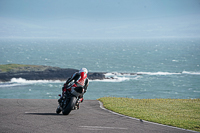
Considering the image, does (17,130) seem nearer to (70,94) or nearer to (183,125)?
(70,94)

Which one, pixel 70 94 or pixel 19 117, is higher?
pixel 70 94

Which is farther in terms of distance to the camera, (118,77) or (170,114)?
(118,77)

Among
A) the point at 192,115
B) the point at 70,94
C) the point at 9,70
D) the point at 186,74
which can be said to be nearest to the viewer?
the point at 70,94

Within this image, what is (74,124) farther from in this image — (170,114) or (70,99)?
(170,114)

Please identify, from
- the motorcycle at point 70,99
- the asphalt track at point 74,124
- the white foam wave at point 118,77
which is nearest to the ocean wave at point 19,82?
the white foam wave at point 118,77

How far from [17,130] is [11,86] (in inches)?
2854

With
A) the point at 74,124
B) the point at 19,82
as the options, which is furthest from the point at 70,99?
the point at 19,82

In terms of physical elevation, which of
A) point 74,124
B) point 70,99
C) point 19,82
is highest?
point 70,99

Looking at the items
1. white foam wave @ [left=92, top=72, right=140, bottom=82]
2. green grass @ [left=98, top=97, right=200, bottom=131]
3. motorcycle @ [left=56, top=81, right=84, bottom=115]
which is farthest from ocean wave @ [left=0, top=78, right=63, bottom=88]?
motorcycle @ [left=56, top=81, right=84, bottom=115]

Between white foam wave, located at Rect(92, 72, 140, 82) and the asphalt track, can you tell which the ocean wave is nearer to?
white foam wave, located at Rect(92, 72, 140, 82)

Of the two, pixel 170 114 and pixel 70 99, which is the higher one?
pixel 70 99

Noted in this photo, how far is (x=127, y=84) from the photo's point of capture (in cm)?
8619

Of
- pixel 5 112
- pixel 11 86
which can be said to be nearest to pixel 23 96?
pixel 11 86

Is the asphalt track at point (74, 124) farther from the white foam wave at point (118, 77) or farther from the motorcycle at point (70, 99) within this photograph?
the white foam wave at point (118, 77)
